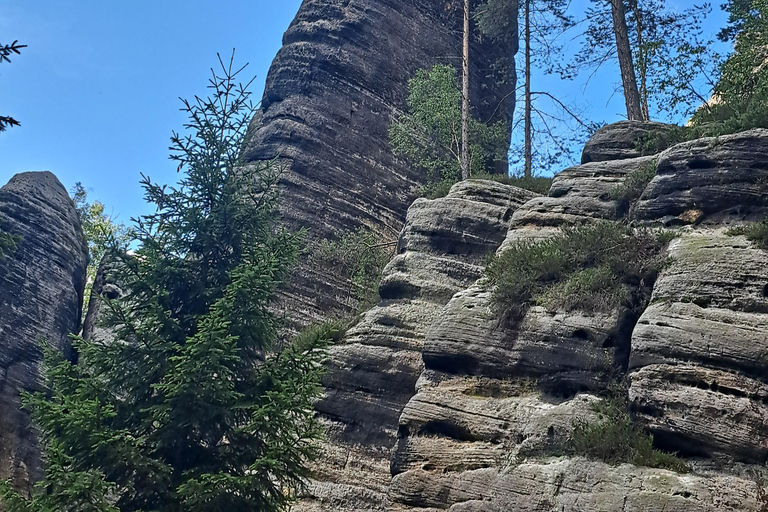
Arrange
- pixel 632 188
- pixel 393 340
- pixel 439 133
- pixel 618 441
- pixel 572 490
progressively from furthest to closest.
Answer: pixel 439 133
pixel 393 340
pixel 632 188
pixel 618 441
pixel 572 490

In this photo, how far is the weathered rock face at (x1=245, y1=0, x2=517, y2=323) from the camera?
934 inches

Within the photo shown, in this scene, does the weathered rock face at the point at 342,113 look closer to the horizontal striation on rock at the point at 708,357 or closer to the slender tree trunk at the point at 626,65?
the slender tree trunk at the point at 626,65

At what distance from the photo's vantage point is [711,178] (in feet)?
50.2

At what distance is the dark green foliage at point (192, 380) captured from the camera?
37.9 feet

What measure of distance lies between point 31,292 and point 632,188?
1624 cm

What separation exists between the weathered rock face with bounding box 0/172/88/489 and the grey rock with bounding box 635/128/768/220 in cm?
1574

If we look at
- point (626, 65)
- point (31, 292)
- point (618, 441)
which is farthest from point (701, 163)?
point (31, 292)

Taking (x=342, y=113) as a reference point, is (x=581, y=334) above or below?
below

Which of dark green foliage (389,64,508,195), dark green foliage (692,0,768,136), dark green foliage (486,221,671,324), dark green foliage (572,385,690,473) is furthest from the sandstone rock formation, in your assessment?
dark green foliage (389,64,508,195)

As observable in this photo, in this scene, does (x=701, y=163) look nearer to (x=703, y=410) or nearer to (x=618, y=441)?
(x=703, y=410)

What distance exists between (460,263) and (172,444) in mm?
8077

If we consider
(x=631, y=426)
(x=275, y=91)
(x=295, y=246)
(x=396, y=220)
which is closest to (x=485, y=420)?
(x=631, y=426)

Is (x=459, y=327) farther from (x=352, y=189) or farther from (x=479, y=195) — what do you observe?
(x=352, y=189)

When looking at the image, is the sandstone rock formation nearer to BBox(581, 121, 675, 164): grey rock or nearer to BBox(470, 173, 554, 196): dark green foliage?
BBox(581, 121, 675, 164): grey rock
